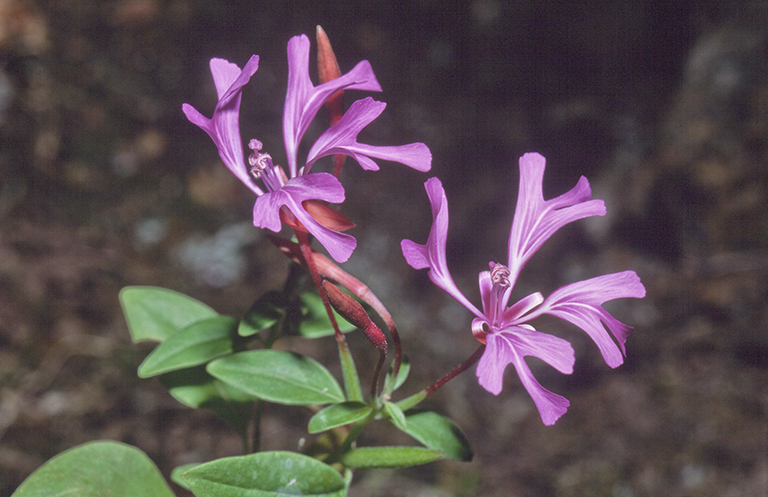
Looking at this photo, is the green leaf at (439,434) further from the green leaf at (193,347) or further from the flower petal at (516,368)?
the green leaf at (193,347)

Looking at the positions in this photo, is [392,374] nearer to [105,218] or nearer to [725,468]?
[725,468]

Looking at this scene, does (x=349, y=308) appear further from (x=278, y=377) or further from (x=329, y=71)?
(x=329, y=71)

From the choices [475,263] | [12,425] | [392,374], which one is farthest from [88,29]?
[392,374]

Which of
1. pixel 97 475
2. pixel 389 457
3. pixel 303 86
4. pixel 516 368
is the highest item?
pixel 303 86

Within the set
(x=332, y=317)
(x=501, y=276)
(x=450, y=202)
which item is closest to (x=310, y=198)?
(x=332, y=317)

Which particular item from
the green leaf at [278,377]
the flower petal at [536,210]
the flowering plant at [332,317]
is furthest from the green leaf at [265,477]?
the flower petal at [536,210]
